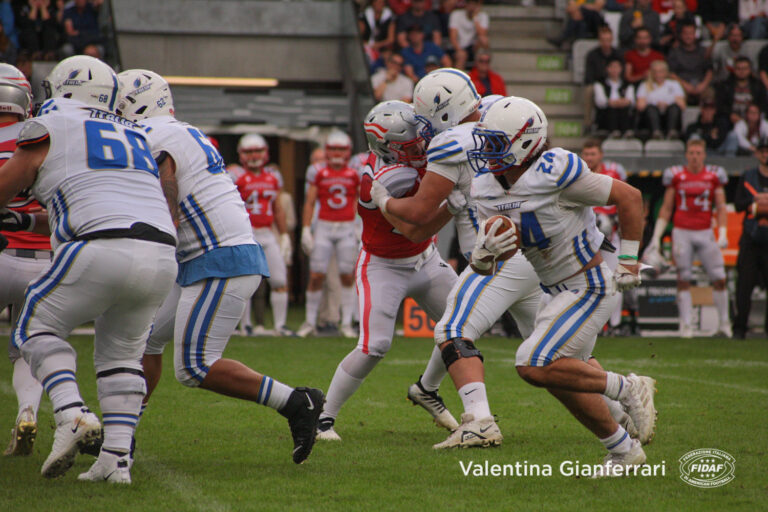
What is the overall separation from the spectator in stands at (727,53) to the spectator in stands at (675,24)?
58 cm

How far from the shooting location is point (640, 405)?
452cm

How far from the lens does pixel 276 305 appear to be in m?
11.2

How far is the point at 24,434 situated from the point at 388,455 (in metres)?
1.71

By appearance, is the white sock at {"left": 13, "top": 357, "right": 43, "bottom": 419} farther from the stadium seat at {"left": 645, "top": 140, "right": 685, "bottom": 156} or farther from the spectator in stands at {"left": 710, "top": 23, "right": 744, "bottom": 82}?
the spectator in stands at {"left": 710, "top": 23, "right": 744, "bottom": 82}

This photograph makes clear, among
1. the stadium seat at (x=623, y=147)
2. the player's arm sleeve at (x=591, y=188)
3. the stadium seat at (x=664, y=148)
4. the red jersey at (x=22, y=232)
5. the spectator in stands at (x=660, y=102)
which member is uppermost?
the player's arm sleeve at (x=591, y=188)

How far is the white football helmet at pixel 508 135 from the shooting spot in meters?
4.27

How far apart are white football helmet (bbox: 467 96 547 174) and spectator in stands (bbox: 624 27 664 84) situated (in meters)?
11.2

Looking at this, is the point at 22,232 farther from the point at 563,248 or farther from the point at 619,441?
the point at 619,441

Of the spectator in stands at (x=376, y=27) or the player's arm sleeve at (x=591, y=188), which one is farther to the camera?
the spectator in stands at (x=376, y=27)

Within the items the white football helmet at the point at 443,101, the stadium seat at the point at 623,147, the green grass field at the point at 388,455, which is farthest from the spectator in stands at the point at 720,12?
the white football helmet at the point at 443,101

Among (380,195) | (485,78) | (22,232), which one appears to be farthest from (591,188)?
(485,78)

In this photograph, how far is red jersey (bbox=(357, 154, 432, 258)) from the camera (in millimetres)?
5246

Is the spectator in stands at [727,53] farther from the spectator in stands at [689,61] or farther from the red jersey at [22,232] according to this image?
the red jersey at [22,232]

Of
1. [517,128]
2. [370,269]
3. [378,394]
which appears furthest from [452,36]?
[517,128]
